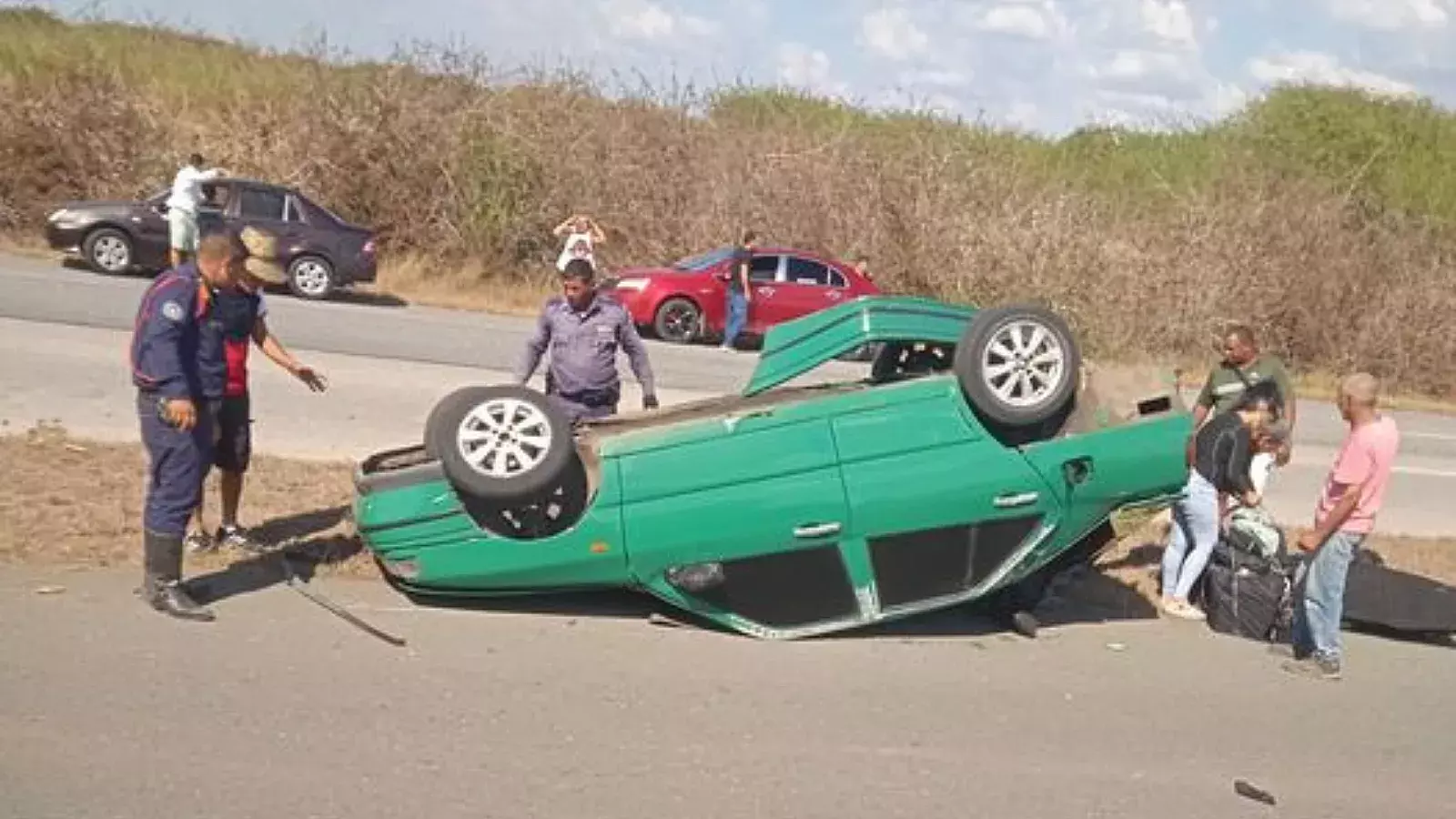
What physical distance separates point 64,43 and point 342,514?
76.1 feet

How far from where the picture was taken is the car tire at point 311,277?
2172cm

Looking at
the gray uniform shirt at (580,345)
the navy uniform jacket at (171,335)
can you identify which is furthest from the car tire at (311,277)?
the navy uniform jacket at (171,335)

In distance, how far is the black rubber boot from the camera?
622cm

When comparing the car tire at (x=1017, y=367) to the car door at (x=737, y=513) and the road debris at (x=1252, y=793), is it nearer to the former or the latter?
the car door at (x=737, y=513)

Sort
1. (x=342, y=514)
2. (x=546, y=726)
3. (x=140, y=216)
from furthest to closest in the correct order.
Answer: (x=140, y=216)
(x=342, y=514)
(x=546, y=726)

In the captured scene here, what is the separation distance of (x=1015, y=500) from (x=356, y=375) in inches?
342

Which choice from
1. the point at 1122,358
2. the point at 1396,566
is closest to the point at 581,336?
the point at 1396,566

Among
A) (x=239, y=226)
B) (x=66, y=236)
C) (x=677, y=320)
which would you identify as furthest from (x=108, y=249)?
(x=677, y=320)

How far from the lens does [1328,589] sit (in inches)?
282

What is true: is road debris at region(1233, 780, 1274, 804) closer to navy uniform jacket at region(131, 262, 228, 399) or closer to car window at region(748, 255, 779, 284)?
navy uniform jacket at region(131, 262, 228, 399)

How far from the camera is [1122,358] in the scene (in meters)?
24.8

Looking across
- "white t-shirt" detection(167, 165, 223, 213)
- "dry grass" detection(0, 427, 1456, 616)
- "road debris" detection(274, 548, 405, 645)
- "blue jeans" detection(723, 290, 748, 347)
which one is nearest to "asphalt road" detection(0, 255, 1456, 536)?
"blue jeans" detection(723, 290, 748, 347)

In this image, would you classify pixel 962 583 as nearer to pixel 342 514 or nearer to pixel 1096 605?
pixel 1096 605

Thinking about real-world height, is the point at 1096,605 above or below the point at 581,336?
below
